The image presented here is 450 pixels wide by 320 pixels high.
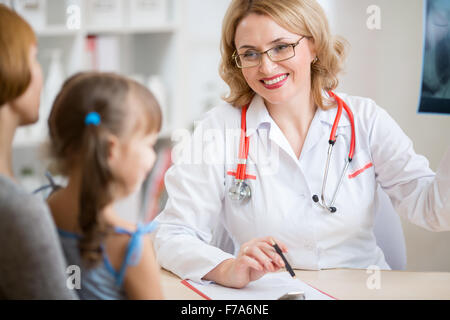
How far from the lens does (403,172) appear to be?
4.15ft

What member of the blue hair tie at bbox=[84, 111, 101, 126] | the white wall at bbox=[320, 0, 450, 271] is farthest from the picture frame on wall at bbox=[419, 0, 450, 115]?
the blue hair tie at bbox=[84, 111, 101, 126]

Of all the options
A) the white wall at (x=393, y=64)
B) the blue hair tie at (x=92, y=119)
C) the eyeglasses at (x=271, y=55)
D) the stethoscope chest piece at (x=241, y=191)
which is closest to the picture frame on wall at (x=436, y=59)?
the white wall at (x=393, y=64)

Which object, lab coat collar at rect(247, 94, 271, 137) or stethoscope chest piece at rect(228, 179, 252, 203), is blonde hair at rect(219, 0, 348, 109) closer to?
lab coat collar at rect(247, 94, 271, 137)

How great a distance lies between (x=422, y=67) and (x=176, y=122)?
673mm

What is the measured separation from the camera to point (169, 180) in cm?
122

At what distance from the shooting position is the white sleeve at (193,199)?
1188 mm

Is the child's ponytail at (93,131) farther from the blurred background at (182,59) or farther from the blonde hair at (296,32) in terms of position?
the blonde hair at (296,32)

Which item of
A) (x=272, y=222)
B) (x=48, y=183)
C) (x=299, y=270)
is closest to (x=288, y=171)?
(x=272, y=222)

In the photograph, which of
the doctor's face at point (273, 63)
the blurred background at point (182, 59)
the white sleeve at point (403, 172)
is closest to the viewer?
the blurred background at point (182, 59)

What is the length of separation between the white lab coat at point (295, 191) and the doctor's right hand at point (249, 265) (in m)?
0.03

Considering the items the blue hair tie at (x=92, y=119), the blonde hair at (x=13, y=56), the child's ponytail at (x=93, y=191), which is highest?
the blonde hair at (x=13, y=56)

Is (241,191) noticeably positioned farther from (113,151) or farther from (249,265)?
(113,151)

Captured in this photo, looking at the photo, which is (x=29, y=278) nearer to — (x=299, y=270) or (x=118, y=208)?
(x=118, y=208)

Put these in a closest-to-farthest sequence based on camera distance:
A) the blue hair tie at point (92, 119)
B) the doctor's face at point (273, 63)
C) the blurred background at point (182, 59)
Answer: the blue hair tie at point (92, 119) < the blurred background at point (182, 59) < the doctor's face at point (273, 63)
